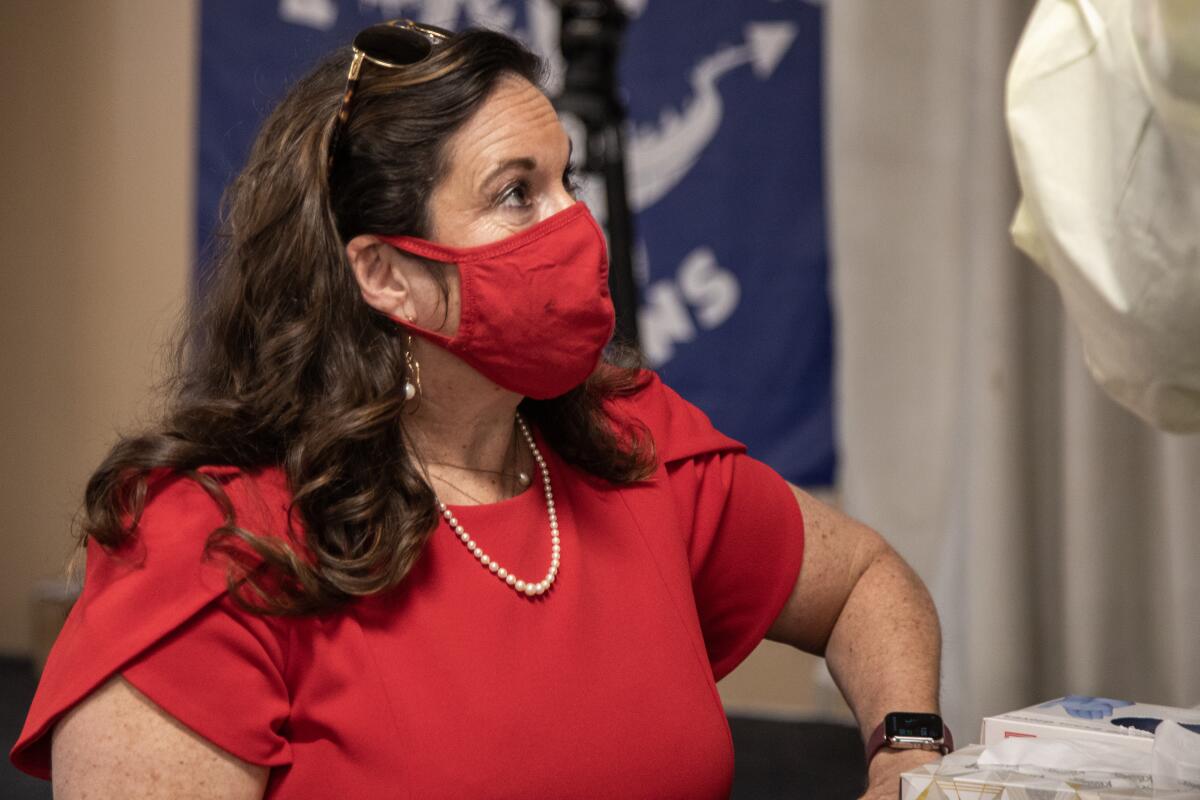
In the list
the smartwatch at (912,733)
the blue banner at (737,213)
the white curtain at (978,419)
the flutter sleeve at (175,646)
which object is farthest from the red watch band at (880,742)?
the blue banner at (737,213)

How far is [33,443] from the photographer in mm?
4461

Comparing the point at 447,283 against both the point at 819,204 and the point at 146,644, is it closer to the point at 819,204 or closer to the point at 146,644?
the point at 146,644

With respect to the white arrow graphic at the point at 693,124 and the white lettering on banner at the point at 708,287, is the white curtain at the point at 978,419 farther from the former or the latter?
the white lettering on banner at the point at 708,287

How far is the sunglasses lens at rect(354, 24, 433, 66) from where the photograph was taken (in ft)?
4.44

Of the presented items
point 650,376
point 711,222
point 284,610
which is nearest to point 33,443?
point 711,222

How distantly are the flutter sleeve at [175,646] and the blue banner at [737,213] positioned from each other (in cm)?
198

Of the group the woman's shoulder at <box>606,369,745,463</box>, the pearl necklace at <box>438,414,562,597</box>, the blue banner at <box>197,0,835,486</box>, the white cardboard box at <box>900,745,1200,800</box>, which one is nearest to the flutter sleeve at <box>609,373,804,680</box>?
the woman's shoulder at <box>606,369,745,463</box>

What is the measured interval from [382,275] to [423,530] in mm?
280

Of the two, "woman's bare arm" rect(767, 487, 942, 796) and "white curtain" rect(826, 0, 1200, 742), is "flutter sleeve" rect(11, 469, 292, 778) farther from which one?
"white curtain" rect(826, 0, 1200, 742)

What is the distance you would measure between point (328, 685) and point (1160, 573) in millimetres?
1670

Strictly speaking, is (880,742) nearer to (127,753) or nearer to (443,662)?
(443,662)

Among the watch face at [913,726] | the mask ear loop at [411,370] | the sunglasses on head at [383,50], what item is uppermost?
the sunglasses on head at [383,50]

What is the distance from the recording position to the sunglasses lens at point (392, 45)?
1.35 meters

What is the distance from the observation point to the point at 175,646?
3.68ft
